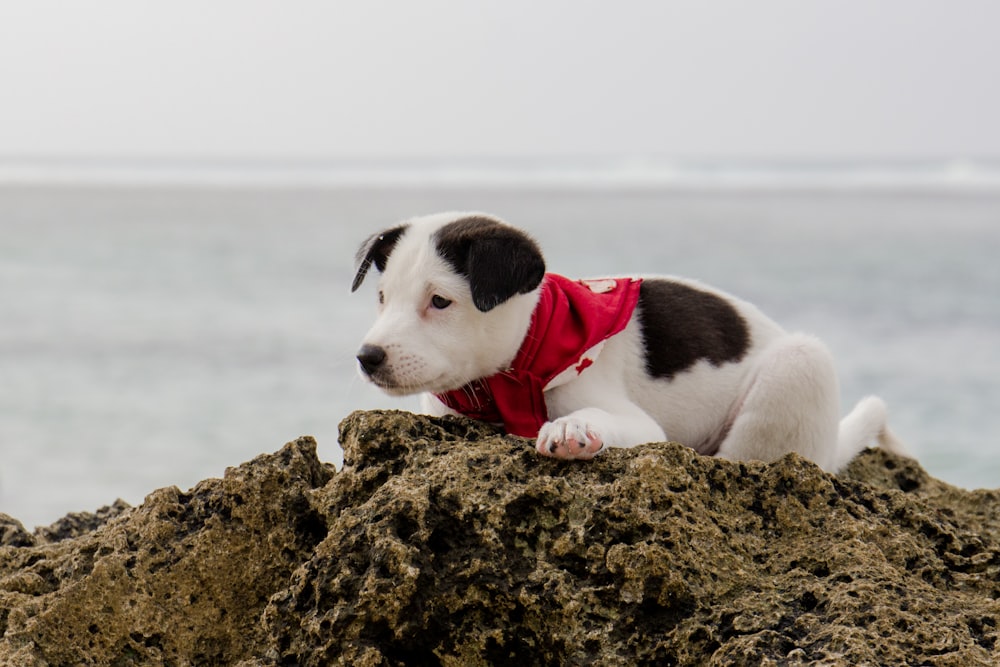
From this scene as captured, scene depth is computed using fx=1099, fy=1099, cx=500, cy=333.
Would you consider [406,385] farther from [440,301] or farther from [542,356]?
[542,356]

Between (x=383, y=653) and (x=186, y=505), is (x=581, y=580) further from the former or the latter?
(x=186, y=505)

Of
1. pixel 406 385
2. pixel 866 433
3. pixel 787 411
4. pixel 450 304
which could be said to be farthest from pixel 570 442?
pixel 866 433

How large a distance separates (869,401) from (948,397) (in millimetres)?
7454

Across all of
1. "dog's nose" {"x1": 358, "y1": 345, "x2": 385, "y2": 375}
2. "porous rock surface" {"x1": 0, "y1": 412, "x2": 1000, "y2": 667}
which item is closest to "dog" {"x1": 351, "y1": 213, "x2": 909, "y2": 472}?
"dog's nose" {"x1": 358, "y1": 345, "x2": 385, "y2": 375}

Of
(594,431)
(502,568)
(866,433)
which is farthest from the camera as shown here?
(866,433)

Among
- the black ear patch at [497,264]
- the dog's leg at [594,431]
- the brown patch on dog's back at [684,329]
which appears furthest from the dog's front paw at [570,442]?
the brown patch on dog's back at [684,329]

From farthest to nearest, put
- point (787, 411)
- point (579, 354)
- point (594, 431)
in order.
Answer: point (787, 411), point (579, 354), point (594, 431)

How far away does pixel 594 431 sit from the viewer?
136 inches

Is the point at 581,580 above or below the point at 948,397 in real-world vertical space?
above

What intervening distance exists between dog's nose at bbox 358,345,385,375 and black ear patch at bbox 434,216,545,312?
384mm

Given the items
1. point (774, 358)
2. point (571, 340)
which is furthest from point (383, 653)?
point (774, 358)

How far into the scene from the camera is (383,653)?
2.93 metres

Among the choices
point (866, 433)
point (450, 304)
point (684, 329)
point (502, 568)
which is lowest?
point (866, 433)

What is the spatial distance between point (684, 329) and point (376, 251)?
133 cm
